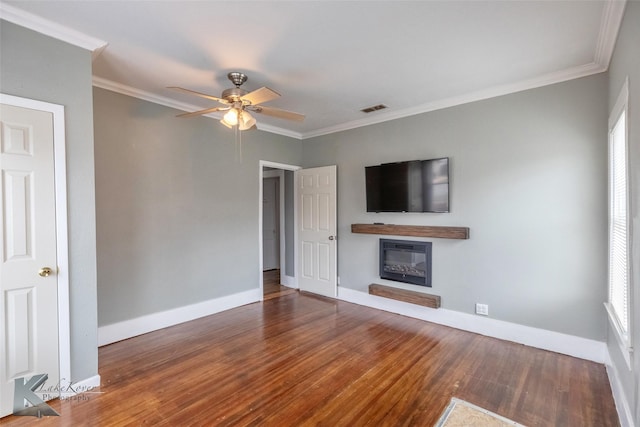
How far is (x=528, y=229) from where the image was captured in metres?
3.07

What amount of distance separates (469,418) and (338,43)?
2836 millimetres

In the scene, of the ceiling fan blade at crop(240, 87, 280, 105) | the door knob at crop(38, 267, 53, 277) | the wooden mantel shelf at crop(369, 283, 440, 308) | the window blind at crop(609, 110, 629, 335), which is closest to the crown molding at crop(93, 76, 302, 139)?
the ceiling fan blade at crop(240, 87, 280, 105)

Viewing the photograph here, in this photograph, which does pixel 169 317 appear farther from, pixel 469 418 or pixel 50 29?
pixel 469 418

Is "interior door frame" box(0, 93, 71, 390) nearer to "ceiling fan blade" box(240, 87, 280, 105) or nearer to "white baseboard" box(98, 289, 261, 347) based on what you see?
"white baseboard" box(98, 289, 261, 347)

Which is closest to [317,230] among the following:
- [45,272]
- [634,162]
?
[45,272]

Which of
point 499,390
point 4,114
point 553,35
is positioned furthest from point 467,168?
point 4,114

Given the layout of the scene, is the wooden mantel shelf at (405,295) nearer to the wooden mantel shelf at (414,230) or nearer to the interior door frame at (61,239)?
the wooden mantel shelf at (414,230)

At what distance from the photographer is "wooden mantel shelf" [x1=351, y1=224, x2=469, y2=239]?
3461 millimetres

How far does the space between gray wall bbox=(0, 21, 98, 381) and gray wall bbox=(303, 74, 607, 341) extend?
A: 10.9 feet

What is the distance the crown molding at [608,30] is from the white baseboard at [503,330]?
97.8 inches

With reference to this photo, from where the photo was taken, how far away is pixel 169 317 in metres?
3.60

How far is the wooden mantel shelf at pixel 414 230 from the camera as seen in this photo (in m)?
3.46

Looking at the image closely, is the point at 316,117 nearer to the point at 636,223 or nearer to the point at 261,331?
the point at 261,331

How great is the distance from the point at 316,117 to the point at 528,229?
2892mm
